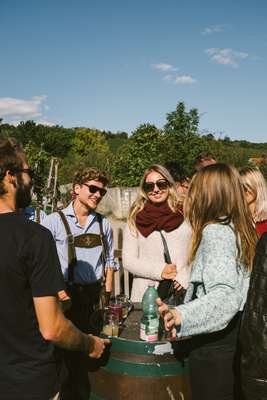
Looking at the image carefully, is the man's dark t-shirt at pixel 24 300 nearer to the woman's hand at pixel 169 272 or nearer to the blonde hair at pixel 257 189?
the woman's hand at pixel 169 272

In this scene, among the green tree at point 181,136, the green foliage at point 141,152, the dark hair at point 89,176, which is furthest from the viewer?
the green foliage at point 141,152

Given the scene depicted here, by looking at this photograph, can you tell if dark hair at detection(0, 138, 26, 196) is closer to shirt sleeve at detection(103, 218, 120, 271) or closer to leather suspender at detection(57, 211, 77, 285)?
leather suspender at detection(57, 211, 77, 285)

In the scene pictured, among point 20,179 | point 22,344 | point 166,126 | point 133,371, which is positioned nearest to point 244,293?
point 133,371

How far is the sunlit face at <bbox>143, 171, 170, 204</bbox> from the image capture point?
3377 mm

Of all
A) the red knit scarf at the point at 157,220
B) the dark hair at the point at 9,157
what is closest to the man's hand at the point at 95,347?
the dark hair at the point at 9,157

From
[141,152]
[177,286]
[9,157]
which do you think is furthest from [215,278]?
[141,152]

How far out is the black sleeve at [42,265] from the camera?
159 centimetres

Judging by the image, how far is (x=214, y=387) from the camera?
198 centimetres

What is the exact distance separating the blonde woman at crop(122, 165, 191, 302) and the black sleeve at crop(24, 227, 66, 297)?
152 centimetres

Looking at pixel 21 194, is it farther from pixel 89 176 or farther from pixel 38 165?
pixel 38 165

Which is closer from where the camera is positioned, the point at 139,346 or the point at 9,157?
the point at 9,157

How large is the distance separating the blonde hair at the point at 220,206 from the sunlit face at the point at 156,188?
3.96 feet

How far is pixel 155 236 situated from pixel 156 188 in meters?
0.43

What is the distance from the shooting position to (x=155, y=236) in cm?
325
